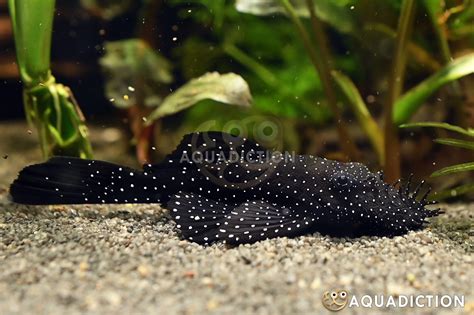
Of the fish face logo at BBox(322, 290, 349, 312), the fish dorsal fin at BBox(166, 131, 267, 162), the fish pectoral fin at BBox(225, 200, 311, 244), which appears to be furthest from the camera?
the fish dorsal fin at BBox(166, 131, 267, 162)

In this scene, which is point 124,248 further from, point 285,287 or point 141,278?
point 285,287

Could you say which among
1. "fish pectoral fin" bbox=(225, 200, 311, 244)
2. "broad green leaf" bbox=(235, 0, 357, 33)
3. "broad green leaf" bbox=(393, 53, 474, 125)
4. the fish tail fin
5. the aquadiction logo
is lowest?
the aquadiction logo

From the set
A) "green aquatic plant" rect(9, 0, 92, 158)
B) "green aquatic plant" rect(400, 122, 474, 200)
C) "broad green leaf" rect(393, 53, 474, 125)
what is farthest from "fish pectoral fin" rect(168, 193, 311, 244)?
"broad green leaf" rect(393, 53, 474, 125)

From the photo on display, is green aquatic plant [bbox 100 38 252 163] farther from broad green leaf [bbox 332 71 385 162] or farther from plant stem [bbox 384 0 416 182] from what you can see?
plant stem [bbox 384 0 416 182]

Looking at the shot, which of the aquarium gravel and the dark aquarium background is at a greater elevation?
the dark aquarium background

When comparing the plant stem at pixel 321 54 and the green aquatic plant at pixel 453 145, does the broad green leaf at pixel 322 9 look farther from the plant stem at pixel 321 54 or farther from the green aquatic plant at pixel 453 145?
the green aquatic plant at pixel 453 145

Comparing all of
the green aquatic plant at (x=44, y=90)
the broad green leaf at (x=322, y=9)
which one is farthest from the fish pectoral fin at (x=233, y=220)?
the broad green leaf at (x=322, y=9)

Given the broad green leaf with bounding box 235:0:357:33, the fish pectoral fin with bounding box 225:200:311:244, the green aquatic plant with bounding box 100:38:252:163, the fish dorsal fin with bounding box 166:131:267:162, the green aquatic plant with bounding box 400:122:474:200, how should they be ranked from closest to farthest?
the fish pectoral fin with bounding box 225:200:311:244
the green aquatic plant with bounding box 400:122:474:200
the fish dorsal fin with bounding box 166:131:267:162
the broad green leaf with bounding box 235:0:357:33
the green aquatic plant with bounding box 100:38:252:163

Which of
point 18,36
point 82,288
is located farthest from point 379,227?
point 18,36
